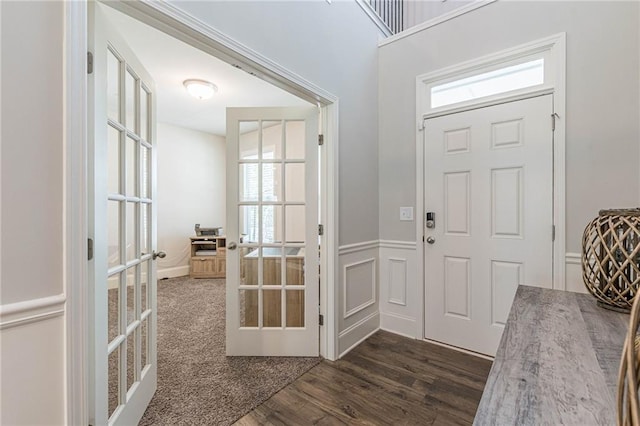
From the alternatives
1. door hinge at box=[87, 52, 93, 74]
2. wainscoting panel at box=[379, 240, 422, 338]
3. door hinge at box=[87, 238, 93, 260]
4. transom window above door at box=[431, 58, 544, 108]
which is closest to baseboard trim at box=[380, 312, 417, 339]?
wainscoting panel at box=[379, 240, 422, 338]

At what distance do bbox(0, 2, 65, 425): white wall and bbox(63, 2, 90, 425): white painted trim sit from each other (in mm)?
20

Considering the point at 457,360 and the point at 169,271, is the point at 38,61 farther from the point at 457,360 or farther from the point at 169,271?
the point at 169,271

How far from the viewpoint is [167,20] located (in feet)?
4.01

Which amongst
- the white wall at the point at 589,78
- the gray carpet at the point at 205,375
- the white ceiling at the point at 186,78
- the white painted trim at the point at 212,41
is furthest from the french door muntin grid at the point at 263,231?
the white wall at the point at 589,78

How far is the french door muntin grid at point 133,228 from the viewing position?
1333mm

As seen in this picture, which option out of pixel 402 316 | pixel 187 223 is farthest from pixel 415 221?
pixel 187 223

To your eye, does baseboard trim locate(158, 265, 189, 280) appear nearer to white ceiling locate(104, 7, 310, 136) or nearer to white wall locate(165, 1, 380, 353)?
white ceiling locate(104, 7, 310, 136)

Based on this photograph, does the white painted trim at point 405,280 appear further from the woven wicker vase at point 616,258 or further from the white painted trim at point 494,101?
the woven wicker vase at point 616,258

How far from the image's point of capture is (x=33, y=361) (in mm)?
931

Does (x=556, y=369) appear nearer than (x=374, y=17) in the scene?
Yes

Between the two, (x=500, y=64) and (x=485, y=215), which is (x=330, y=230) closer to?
(x=485, y=215)

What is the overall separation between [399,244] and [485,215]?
0.74 meters

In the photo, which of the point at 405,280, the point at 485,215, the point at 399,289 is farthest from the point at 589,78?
the point at 399,289

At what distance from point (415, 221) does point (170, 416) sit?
86.9 inches
